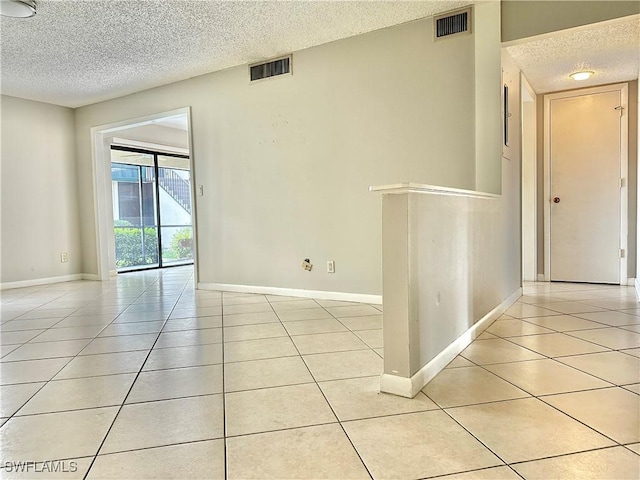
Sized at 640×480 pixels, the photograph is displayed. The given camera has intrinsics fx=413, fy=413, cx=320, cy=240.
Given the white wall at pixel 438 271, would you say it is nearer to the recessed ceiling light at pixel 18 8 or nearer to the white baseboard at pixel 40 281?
the recessed ceiling light at pixel 18 8

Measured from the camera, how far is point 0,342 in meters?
2.73

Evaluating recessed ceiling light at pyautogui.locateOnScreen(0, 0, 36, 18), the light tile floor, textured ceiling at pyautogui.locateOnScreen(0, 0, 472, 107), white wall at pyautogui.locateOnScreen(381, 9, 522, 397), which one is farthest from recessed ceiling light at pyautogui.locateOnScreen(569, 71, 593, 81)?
recessed ceiling light at pyautogui.locateOnScreen(0, 0, 36, 18)

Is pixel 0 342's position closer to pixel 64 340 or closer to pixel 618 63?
pixel 64 340

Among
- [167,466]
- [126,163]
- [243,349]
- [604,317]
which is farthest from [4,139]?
[604,317]

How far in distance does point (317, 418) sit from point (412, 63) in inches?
114

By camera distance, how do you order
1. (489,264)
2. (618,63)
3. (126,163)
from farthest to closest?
(126,163), (618,63), (489,264)

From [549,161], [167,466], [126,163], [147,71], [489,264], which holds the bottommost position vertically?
[167,466]

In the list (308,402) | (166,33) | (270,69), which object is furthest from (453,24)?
(308,402)

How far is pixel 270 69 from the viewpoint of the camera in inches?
161

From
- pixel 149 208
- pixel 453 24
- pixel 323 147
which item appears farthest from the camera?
pixel 149 208

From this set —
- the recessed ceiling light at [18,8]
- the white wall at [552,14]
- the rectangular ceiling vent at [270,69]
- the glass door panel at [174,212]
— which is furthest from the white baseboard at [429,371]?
the glass door panel at [174,212]

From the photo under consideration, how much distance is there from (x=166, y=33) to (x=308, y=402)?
3235 mm

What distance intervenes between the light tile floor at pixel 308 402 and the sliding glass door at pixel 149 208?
12.8 feet

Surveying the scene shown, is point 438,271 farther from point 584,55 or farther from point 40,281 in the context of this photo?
point 40,281
